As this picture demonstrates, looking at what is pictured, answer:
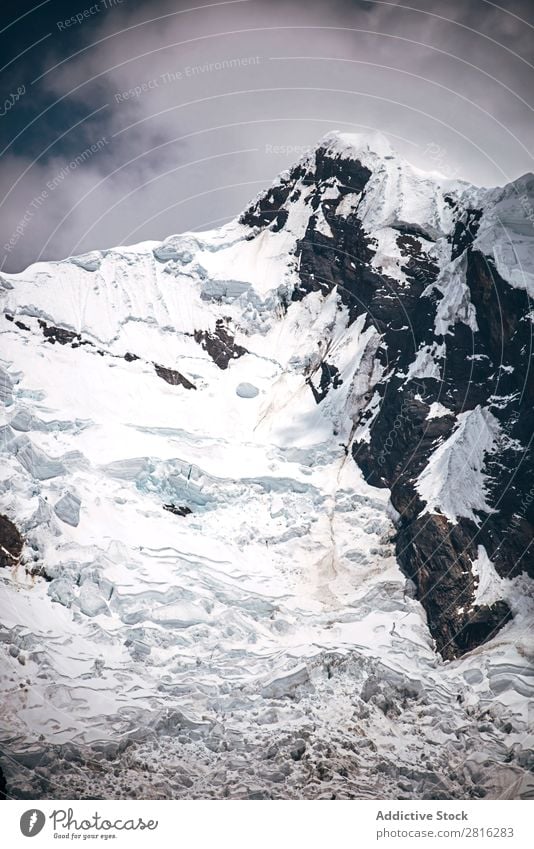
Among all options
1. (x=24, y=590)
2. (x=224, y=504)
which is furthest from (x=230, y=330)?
(x=24, y=590)

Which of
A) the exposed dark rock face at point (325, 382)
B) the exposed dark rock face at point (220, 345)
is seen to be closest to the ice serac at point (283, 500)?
the exposed dark rock face at point (220, 345)

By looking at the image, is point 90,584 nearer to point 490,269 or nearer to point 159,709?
point 159,709

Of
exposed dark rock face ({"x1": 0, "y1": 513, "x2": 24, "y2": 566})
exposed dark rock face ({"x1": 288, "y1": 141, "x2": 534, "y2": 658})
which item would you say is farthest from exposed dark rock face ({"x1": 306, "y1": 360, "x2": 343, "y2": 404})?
exposed dark rock face ({"x1": 0, "y1": 513, "x2": 24, "y2": 566})

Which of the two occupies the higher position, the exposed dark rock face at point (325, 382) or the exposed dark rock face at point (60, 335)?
the exposed dark rock face at point (325, 382)

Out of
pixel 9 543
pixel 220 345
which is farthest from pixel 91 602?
pixel 220 345

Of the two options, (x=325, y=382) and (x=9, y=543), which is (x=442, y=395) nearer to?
(x=325, y=382)

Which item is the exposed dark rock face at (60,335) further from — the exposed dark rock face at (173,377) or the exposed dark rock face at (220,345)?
the exposed dark rock face at (220,345)
